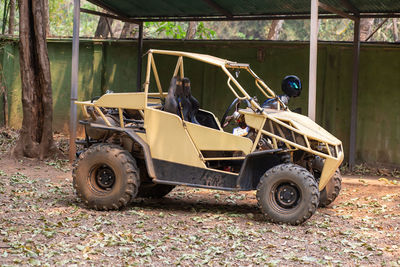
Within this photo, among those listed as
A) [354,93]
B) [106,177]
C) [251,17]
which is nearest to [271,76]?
[251,17]

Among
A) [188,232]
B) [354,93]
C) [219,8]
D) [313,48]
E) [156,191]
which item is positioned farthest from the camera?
[219,8]

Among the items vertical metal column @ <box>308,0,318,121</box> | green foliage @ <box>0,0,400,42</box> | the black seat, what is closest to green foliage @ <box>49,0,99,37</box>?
green foliage @ <box>0,0,400,42</box>

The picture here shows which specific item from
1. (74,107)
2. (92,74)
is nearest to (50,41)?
(92,74)

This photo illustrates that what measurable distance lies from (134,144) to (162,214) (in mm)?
1032

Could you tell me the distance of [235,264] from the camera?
5.68 metres

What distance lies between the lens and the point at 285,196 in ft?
24.4

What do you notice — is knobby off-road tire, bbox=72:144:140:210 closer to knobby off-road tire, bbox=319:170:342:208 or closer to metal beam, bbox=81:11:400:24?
knobby off-road tire, bbox=319:170:342:208

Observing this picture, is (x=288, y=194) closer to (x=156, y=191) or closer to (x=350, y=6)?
(x=156, y=191)

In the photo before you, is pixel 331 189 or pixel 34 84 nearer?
pixel 331 189

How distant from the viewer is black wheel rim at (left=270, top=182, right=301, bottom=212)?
292 inches

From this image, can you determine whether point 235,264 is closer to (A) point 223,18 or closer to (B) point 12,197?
(B) point 12,197

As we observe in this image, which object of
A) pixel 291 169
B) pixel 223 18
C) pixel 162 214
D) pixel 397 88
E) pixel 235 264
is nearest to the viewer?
pixel 235 264

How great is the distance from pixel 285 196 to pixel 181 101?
190 centimetres

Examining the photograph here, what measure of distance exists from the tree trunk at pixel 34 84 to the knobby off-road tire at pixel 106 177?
4.55 meters
